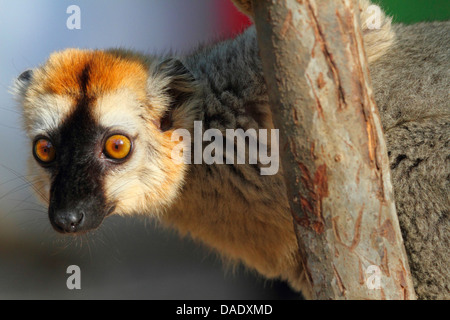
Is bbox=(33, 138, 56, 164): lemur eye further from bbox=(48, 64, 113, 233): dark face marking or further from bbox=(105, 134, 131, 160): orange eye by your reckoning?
bbox=(105, 134, 131, 160): orange eye

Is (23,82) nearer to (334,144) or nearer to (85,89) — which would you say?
(85,89)

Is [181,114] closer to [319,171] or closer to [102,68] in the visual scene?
[102,68]

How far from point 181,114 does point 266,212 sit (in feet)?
2.57

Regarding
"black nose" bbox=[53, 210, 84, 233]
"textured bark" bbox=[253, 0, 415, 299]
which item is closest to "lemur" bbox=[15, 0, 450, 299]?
"black nose" bbox=[53, 210, 84, 233]

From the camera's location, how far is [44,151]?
3074 mm

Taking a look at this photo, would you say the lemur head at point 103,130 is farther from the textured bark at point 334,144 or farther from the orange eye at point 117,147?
the textured bark at point 334,144

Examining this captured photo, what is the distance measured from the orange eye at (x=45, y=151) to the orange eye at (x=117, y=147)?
0.32m

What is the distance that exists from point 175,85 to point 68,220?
102cm

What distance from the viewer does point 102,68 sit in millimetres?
3182

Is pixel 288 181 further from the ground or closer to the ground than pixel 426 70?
closer to the ground

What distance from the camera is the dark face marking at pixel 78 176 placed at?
2.82m

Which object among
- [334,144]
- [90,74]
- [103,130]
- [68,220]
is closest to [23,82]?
[90,74]

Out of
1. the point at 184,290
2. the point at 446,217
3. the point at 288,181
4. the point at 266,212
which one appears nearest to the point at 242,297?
the point at 184,290

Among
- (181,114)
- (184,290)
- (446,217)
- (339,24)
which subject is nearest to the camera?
(339,24)
